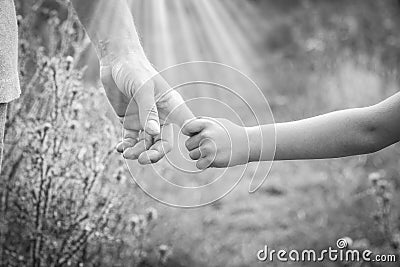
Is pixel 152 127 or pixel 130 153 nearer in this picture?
pixel 152 127

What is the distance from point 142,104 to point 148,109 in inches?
1.0

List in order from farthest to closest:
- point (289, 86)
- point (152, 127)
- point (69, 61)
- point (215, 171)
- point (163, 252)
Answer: point (289, 86), point (215, 171), point (163, 252), point (69, 61), point (152, 127)

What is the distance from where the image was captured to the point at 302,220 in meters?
2.91

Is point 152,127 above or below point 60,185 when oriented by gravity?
Answer: above

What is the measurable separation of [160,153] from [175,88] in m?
0.19

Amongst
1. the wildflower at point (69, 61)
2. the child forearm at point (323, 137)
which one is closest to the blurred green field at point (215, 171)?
the wildflower at point (69, 61)

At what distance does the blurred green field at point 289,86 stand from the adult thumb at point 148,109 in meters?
0.91

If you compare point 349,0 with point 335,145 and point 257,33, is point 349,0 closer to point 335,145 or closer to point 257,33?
point 257,33

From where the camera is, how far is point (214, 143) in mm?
1408

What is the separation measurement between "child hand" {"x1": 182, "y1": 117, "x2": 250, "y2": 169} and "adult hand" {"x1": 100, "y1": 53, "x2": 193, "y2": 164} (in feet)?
0.21

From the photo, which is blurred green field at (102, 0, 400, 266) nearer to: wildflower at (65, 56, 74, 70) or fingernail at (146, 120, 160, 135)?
wildflower at (65, 56, 74, 70)

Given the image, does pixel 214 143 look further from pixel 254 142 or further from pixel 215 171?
pixel 215 171

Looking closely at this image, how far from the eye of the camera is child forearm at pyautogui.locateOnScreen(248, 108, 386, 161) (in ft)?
4.75

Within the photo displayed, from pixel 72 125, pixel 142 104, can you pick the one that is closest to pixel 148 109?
pixel 142 104
